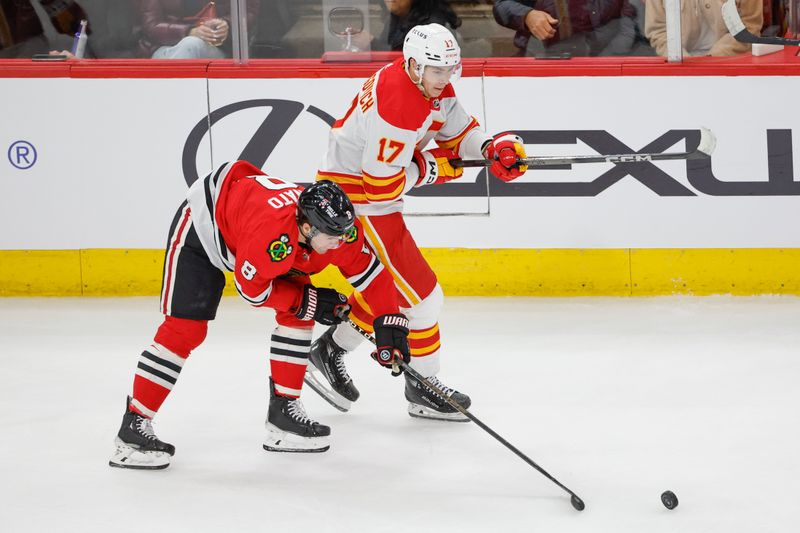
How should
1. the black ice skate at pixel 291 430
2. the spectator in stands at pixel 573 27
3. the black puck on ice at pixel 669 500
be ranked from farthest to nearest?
the spectator in stands at pixel 573 27
the black ice skate at pixel 291 430
the black puck on ice at pixel 669 500

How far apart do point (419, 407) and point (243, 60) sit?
2.23m

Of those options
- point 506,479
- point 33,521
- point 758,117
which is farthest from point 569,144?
point 33,521

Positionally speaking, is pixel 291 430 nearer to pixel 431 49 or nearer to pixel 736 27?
pixel 431 49

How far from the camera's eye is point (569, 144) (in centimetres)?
523

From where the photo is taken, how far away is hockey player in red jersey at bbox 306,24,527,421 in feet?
11.7

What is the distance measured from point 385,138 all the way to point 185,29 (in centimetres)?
225

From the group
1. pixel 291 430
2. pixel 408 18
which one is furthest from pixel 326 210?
pixel 408 18

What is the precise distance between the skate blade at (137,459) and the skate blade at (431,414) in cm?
87

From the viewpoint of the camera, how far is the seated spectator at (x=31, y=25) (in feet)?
18.0

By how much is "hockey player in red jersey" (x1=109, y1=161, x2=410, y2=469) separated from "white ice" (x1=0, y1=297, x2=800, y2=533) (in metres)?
0.15

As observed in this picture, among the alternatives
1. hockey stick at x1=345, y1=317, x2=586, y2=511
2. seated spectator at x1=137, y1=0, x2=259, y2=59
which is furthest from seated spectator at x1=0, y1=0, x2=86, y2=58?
hockey stick at x1=345, y1=317, x2=586, y2=511

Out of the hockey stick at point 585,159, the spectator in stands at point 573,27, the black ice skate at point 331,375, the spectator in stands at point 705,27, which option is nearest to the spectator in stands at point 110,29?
the spectator in stands at point 573,27

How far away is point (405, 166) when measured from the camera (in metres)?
3.63

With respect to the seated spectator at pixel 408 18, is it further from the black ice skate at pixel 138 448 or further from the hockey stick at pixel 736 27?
the black ice skate at pixel 138 448
